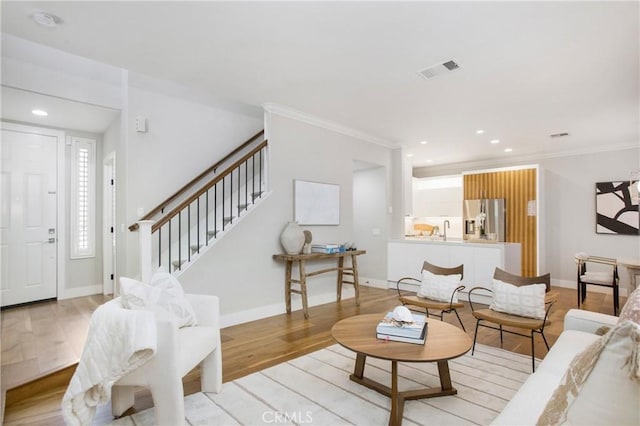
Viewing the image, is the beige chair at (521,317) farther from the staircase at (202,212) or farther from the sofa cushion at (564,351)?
the staircase at (202,212)

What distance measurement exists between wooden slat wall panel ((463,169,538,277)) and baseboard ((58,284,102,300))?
7558 millimetres

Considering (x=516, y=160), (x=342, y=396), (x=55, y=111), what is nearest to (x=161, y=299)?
(x=342, y=396)

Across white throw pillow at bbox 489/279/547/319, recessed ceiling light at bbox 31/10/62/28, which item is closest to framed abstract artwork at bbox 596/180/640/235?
white throw pillow at bbox 489/279/547/319

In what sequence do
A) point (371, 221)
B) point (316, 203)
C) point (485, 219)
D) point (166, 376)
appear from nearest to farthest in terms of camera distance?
1. point (166, 376)
2. point (316, 203)
3. point (371, 221)
4. point (485, 219)

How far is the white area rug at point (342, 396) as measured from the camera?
2.11m

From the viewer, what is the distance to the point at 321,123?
511 centimetres

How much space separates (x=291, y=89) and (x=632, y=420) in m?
3.78

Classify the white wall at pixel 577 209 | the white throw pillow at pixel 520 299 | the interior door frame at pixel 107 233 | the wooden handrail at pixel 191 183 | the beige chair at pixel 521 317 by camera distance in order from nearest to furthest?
the beige chair at pixel 521 317 → the white throw pillow at pixel 520 299 → the wooden handrail at pixel 191 183 → the interior door frame at pixel 107 233 → the white wall at pixel 577 209

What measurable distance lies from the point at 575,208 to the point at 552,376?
6.23m

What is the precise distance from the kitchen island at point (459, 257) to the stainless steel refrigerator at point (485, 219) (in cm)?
147

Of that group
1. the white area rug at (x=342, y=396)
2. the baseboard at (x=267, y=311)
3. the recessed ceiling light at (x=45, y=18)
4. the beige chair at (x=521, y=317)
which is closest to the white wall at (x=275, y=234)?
the baseboard at (x=267, y=311)

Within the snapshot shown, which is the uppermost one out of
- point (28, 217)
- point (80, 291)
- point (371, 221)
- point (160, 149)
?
point (160, 149)

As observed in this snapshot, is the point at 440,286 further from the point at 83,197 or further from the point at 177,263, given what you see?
the point at 83,197

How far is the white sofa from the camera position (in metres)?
1.37
